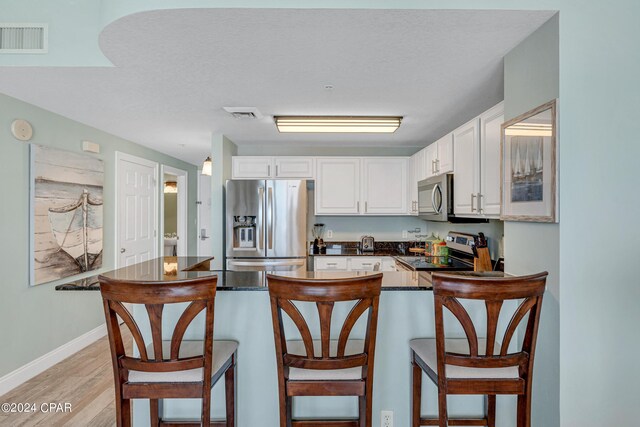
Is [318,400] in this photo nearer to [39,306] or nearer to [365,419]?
[365,419]

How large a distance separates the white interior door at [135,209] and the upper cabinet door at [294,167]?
181cm

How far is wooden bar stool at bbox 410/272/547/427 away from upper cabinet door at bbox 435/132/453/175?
178cm

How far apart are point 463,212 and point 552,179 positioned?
3.84 feet

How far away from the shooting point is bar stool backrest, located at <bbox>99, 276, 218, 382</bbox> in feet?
4.39

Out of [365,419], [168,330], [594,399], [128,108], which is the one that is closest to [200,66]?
[128,108]

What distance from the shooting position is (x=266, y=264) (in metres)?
4.00

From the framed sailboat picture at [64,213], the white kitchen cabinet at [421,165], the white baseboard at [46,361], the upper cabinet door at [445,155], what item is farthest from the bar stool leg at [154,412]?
the white kitchen cabinet at [421,165]

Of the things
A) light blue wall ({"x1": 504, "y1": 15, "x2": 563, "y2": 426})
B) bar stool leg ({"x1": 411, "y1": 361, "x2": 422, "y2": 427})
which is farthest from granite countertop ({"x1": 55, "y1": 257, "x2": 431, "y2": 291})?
light blue wall ({"x1": 504, "y1": 15, "x2": 563, "y2": 426})

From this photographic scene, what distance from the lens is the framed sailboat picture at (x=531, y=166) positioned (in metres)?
1.60

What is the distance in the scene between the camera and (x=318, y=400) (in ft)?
6.36

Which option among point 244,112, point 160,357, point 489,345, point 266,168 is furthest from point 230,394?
point 266,168

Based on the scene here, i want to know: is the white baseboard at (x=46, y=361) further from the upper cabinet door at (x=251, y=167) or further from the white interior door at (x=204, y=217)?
the white interior door at (x=204, y=217)

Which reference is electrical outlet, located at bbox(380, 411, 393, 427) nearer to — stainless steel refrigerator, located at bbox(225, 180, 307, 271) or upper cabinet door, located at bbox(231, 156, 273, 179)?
stainless steel refrigerator, located at bbox(225, 180, 307, 271)

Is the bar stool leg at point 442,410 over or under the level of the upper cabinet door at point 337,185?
under
